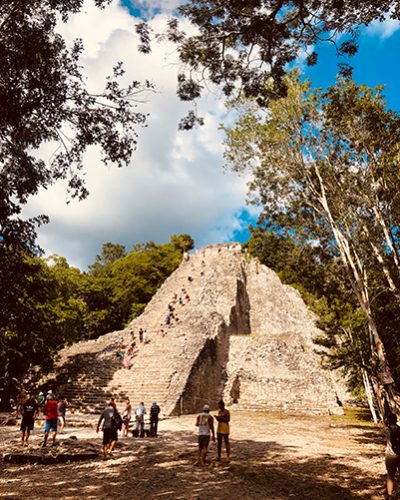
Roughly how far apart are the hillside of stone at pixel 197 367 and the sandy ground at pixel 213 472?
655 centimetres

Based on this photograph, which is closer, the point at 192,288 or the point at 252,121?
the point at 252,121

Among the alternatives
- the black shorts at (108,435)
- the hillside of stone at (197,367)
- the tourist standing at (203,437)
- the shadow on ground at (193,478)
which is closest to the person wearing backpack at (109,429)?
the black shorts at (108,435)

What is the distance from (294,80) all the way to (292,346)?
726 inches

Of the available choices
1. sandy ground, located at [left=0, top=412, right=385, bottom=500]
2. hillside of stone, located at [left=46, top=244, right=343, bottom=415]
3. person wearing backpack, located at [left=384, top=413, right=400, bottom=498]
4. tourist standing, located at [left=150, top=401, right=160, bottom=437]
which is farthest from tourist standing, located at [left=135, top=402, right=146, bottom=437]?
person wearing backpack, located at [left=384, top=413, right=400, bottom=498]

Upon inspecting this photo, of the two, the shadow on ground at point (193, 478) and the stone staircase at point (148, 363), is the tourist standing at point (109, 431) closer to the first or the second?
the shadow on ground at point (193, 478)

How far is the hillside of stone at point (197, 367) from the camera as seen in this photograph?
1956 cm

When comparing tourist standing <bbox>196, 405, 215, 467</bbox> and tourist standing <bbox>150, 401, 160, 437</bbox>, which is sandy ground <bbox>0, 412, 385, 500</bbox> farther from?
tourist standing <bbox>150, 401, 160, 437</bbox>

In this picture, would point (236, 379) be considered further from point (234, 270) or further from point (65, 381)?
point (234, 270)

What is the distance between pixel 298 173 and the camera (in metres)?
15.0

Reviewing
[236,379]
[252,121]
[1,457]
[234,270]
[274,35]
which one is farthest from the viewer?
[234,270]

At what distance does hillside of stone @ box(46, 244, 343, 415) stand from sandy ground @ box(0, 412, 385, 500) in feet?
21.5

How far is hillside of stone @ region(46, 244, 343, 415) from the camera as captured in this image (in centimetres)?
1956

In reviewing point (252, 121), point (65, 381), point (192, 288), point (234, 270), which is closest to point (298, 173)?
point (252, 121)

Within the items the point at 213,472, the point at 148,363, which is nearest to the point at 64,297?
the point at 148,363
